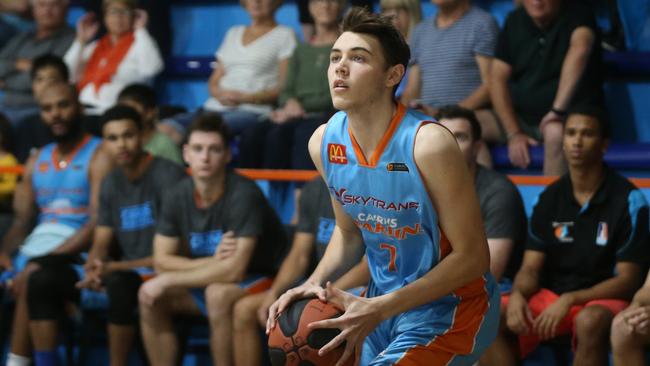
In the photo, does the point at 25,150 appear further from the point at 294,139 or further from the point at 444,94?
the point at 444,94

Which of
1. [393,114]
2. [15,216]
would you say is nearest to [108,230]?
[15,216]

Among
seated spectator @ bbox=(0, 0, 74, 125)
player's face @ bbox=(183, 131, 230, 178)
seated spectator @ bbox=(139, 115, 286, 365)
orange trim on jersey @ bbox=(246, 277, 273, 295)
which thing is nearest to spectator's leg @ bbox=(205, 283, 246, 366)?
seated spectator @ bbox=(139, 115, 286, 365)

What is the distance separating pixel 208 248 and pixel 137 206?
0.60 metres

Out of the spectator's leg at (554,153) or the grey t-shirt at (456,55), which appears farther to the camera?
the grey t-shirt at (456,55)

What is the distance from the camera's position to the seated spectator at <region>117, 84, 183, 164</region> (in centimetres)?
577

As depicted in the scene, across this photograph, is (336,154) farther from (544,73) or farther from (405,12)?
(405,12)

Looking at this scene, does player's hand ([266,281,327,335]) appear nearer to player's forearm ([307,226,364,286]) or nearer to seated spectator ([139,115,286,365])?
player's forearm ([307,226,364,286])

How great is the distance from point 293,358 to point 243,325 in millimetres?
1842

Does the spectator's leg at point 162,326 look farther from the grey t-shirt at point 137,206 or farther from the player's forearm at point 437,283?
the player's forearm at point 437,283

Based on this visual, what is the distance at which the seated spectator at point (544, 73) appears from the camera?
5012 mm

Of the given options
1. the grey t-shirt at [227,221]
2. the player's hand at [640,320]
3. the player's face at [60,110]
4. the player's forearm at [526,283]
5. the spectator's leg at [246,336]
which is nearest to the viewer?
the player's hand at [640,320]

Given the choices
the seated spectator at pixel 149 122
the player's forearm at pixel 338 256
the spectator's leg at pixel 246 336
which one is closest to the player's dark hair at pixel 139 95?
the seated spectator at pixel 149 122

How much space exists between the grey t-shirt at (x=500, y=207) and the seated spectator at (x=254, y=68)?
1.98 m

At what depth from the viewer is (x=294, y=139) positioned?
5.60 m
